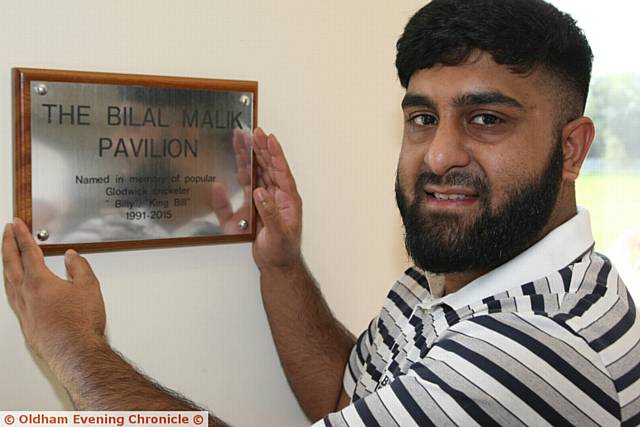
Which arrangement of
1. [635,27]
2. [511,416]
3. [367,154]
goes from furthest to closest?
[635,27]
[367,154]
[511,416]

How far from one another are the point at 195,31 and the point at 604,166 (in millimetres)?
1196

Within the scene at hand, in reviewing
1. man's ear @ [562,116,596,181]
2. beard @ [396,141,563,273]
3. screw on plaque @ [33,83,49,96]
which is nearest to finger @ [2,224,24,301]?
screw on plaque @ [33,83,49,96]

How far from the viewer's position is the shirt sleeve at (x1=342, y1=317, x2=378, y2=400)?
4.05 ft

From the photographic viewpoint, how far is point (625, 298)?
3.18ft

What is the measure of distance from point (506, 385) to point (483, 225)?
247 mm

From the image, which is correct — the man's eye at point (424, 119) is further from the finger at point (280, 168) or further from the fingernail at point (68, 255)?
the fingernail at point (68, 255)

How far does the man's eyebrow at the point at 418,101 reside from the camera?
39.8 inches

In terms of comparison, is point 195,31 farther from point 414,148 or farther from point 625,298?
point 625,298

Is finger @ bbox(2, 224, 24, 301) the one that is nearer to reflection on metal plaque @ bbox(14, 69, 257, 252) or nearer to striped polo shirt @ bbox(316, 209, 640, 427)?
reflection on metal plaque @ bbox(14, 69, 257, 252)

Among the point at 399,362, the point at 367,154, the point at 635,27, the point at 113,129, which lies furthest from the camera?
the point at 635,27

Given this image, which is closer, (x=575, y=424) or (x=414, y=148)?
(x=575, y=424)

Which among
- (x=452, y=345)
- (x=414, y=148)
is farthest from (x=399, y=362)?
(x=414, y=148)

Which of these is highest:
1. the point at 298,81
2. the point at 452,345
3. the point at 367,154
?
the point at 298,81

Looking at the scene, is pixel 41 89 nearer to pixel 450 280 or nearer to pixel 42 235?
pixel 42 235
